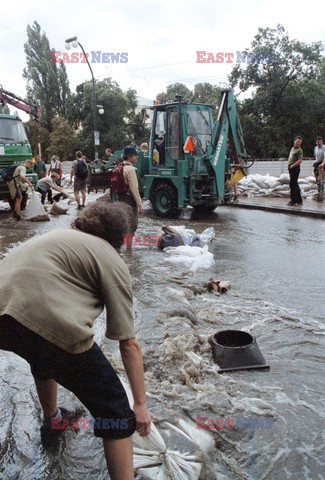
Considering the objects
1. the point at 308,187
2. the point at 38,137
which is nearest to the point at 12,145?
the point at 308,187

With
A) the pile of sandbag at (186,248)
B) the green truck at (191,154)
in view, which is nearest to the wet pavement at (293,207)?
the green truck at (191,154)

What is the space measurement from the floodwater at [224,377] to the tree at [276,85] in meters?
21.9

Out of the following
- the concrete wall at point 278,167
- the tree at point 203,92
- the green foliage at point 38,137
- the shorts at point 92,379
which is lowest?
the shorts at point 92,379

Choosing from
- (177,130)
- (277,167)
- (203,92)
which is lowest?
(277,167)

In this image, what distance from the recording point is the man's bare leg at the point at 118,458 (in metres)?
1.68

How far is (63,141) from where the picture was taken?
37094mm

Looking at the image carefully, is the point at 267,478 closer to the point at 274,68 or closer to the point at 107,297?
the point at 107,297

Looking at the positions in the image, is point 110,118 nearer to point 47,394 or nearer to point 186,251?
point 186,251

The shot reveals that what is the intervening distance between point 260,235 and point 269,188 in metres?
7.52

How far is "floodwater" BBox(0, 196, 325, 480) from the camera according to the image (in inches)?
87.6

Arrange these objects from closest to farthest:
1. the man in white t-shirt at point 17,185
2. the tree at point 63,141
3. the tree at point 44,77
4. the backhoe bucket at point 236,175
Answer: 1. the man in white t-shirt at point 17,185
2. the backhoe bucket at point 236,175
3. the tree at point 63,141
4. the tree at point 44,77

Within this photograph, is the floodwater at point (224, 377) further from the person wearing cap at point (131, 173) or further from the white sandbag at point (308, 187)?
the white sandbag at point (308, 187)

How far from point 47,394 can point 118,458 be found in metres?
0.73

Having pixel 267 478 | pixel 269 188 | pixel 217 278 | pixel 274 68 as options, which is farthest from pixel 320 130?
pixel 267 478
